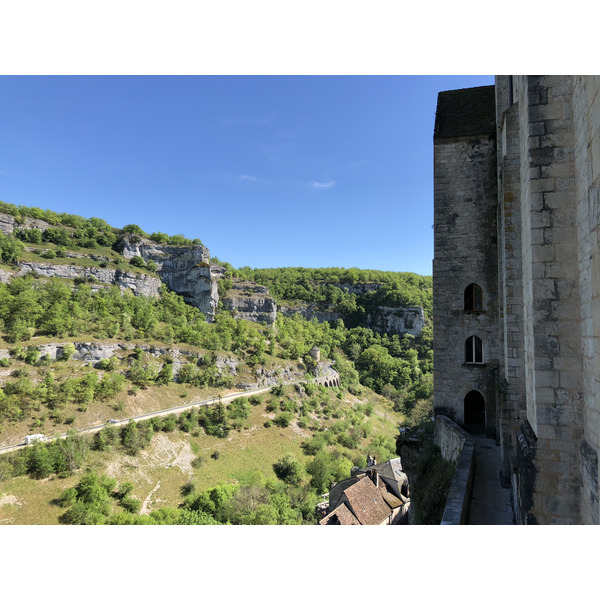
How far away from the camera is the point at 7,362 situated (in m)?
30.5

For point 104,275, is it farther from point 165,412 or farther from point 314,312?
point 314,312

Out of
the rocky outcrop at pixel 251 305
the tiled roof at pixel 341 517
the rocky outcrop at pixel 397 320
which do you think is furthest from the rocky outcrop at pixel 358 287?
the tiled roof at pixel 341 517

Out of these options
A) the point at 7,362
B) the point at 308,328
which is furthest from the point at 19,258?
the point at 308,328

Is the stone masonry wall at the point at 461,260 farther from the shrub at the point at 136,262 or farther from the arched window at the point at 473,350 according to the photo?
the shrub at the point at 136,262

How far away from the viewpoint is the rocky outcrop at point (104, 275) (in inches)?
1817

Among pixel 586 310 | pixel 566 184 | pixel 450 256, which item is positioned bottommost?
pixel 586 310

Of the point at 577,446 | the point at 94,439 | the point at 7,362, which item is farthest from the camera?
the point at 7,362

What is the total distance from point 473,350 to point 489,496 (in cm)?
463

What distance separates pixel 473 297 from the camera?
31.8 ft

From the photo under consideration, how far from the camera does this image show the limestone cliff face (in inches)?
2386

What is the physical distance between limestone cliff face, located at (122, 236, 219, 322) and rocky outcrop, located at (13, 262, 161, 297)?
12.9 ft

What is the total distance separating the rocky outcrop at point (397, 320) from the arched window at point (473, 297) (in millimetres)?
62833
